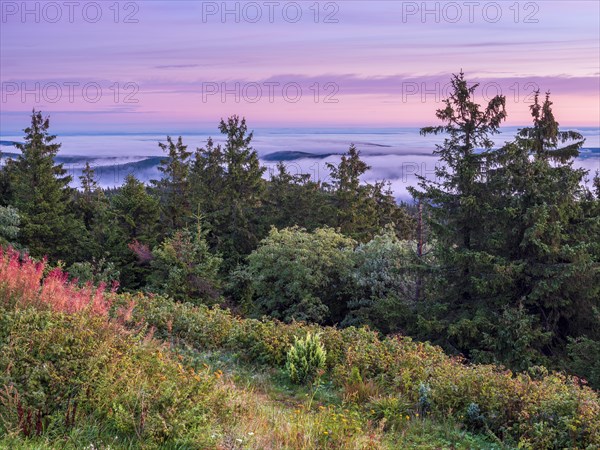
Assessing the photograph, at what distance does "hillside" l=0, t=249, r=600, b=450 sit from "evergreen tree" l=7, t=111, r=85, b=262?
30.8m

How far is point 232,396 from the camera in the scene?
637 centimetres

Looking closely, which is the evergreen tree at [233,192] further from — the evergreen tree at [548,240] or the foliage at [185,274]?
the evergreen tree at [548,240]

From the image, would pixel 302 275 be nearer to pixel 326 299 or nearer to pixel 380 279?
pixel 326 299

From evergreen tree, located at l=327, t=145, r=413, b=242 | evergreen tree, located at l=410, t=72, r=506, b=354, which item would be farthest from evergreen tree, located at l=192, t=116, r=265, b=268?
evergreen tree, located at l=410, t=72, r=506, b=354

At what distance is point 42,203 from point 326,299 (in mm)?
22013

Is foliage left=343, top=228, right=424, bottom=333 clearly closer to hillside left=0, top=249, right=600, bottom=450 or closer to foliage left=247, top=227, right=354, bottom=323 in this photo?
foliage left=247, top=227, right=354, bottom=323

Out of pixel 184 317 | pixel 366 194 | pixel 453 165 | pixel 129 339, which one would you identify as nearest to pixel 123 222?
pixel 366 194

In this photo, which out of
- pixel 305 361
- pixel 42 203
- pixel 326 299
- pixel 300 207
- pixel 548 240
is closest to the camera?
pixel 305 361

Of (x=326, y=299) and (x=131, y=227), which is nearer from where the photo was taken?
(x=326, y=299)

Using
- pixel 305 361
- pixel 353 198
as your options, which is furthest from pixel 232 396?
pixel 353 198

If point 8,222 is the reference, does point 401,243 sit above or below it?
below

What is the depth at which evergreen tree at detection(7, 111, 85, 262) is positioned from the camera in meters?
37.6

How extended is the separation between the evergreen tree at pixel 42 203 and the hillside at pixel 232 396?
30.8 meters

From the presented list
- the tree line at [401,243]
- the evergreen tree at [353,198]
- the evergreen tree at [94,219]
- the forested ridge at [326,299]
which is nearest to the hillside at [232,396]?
the forested ridge at [326,299]
